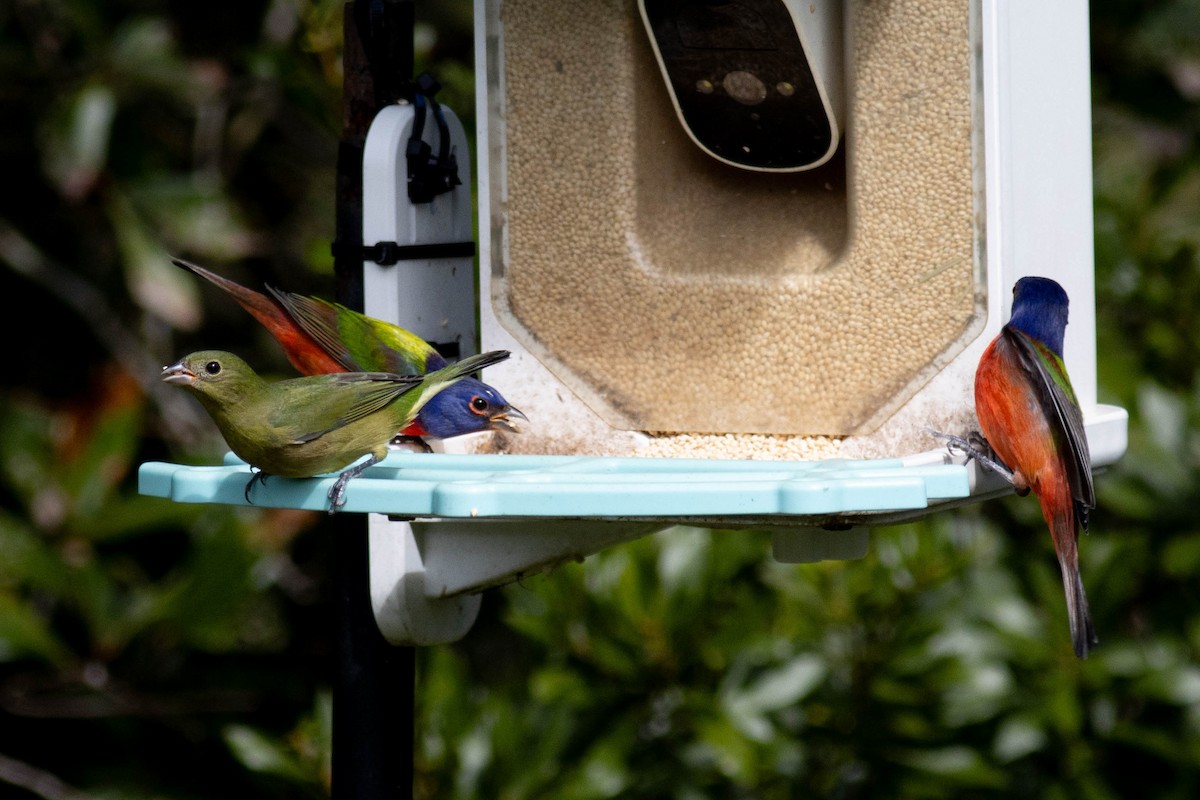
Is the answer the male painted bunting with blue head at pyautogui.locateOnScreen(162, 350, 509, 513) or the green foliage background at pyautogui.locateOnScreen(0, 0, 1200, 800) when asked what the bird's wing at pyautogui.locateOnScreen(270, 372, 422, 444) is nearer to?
the male painted bunting with blue head at pyautogui.locateOnScreen(162, 350, 509, 513)

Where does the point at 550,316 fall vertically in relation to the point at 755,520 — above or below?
above

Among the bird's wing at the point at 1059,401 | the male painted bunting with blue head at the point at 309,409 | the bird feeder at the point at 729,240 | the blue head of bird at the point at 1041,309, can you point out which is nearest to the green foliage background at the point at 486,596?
the bird feeder at the point at 729,240

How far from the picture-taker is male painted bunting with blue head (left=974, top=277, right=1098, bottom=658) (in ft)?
7.51

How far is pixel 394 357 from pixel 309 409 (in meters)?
0.31

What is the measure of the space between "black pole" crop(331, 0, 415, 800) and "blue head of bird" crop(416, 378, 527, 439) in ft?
0.70

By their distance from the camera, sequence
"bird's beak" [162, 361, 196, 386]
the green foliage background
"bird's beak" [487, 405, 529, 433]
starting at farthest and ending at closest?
1. the green foliage background
2. "bird's beak" [487, 405, 529, 433]
3. "bird's beak" [162, 361, 196, 386]

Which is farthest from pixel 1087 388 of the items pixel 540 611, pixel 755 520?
pixel 540 611

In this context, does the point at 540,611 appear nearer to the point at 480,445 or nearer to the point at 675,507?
the point at 480,445

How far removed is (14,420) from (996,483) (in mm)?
3205

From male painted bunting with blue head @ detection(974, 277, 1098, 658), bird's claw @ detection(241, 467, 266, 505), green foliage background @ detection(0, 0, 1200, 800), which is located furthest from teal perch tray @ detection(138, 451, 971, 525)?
green foliage background @ detection(0, 0, 1200, 800)

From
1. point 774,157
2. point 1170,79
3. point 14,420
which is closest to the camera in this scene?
point 774,157

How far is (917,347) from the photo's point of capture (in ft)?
8.14

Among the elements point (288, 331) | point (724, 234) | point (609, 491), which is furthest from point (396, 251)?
point (609, 491)

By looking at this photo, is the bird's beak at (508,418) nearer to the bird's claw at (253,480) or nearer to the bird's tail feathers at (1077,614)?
the bird's claw at (253,480)
